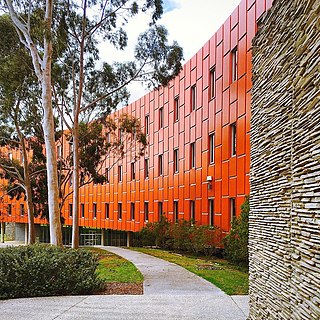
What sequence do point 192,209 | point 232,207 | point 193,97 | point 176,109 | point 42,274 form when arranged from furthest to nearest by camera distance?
point 176,109 < point 193,97 < point 192,209 < point 232,207 < point 42,274

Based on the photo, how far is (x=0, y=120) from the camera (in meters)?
24.8

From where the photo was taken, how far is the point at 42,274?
9.70 metres

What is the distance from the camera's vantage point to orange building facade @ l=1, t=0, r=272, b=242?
18.7 m

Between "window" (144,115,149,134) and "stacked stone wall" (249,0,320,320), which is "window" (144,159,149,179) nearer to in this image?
"window" (144,115,149,134)

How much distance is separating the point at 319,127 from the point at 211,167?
60.9 feet

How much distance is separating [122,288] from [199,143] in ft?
44.5

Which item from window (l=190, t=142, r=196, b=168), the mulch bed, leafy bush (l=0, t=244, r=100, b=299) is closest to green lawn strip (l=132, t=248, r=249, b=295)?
the mulch bed

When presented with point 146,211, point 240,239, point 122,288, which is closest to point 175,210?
point 146,211

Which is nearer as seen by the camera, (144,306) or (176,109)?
(144,306)

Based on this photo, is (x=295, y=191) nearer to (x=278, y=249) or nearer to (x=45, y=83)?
(x=278, y=249)

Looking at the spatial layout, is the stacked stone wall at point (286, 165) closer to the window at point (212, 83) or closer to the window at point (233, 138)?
the window at point (233, 138)

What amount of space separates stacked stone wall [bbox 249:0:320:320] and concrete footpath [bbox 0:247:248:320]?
1934 millimetres

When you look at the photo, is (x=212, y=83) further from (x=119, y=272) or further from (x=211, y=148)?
(x=119, y=272)

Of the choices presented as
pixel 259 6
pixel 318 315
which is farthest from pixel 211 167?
pixel 318 315
